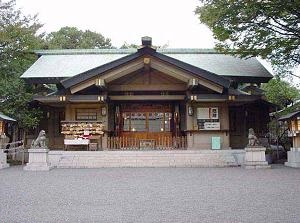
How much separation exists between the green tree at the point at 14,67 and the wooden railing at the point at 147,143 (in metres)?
4.40

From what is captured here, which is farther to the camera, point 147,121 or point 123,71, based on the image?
point 147,121

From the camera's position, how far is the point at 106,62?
2308cm

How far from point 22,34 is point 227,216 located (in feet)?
54.5

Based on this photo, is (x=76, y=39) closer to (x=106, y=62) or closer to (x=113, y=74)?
(x=106, y=62)

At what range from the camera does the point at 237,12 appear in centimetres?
1419

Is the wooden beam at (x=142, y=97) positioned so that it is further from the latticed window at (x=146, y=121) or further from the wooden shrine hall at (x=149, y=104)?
the latticed window at (x=146, y=121)

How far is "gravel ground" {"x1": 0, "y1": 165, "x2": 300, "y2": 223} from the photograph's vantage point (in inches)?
220

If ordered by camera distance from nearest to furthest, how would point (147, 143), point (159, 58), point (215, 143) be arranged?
point (159, 58), point (215, 143), point (147, 143)

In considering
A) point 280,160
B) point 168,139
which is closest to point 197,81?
point 168,139

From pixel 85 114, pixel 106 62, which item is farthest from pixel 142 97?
pixel 106 62

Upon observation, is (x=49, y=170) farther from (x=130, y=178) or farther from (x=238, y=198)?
(x=238, y=198)

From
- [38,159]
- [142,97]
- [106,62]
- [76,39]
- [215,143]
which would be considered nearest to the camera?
[38,159]

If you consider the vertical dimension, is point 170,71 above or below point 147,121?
above

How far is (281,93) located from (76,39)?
31.8 meters
